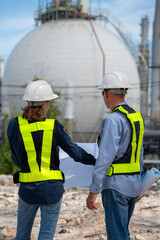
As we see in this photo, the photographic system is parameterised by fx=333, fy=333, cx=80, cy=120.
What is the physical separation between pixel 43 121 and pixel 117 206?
91 cm

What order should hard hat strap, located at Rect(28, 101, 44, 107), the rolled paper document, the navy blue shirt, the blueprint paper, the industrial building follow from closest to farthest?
the navy blue shirt < hard hat strap, located at Rect(28, 101, 44, 107) < the rolled paper document < the blueprint paper < the industrial building

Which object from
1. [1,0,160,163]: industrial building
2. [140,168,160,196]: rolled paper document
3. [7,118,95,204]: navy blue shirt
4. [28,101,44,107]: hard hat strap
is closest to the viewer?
[7,118,95,204]: navy blue shirt

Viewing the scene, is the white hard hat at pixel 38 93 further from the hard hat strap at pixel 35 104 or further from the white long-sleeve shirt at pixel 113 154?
the white long-sleeve shirt at pixel 113 154

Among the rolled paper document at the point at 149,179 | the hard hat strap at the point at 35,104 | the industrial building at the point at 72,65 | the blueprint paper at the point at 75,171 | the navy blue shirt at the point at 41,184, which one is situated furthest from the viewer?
the industrial building at the point at 72,65

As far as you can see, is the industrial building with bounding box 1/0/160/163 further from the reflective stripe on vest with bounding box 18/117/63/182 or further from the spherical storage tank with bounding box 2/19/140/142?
the reflective stripe on vest with bounding box 18/117/63/182

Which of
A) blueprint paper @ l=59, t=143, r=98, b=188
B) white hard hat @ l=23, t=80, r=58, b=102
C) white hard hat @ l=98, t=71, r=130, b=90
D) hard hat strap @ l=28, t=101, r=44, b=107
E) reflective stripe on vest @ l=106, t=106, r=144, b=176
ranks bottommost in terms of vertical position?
blueprint paper @ l=59, t=143, r=98, b=188

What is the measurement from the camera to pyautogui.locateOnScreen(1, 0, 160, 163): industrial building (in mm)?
17969

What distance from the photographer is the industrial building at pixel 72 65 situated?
18.0 metres

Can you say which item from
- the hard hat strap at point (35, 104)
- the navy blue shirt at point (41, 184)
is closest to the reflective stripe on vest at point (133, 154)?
the navy blue shirt at point (41, 184)

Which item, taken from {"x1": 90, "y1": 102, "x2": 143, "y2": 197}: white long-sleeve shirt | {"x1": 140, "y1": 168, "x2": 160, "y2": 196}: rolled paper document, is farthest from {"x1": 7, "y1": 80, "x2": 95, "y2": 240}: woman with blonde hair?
{"x1": 140, "y1": 168, "x2": 160, "y2": 196}: rolled paper document

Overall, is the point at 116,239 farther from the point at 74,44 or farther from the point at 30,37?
the point at 30,37

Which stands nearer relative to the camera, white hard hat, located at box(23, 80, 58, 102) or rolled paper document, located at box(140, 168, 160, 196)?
white hard hat, located at box(23, 80, 58, 102)

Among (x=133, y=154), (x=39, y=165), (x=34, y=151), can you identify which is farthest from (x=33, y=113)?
(x=133, y=154)

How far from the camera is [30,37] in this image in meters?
20.1
